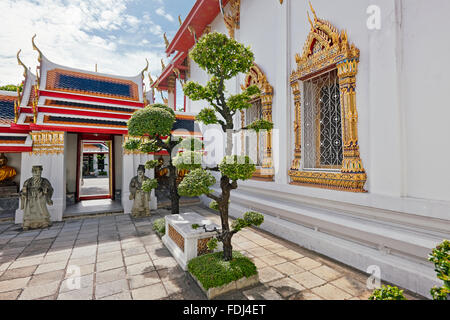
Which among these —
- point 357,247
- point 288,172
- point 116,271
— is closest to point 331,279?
point 357,247

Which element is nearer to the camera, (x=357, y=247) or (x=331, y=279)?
(x=331, y=279)

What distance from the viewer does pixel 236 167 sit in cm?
303

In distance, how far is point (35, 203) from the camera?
6.14m

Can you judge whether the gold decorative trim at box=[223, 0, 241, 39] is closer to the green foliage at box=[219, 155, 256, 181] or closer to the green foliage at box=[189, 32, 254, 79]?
the green foliage at box=[189, 32, 254, 79]

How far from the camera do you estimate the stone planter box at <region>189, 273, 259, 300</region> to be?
292cm

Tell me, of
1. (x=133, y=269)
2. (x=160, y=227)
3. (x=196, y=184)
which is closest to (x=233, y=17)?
(x=196, y=184)

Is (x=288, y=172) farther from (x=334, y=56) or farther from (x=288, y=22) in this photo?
(x=288, y=22)

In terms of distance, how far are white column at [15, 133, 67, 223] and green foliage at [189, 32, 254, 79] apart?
6.30 meters

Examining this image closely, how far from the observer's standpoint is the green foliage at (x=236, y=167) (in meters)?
3.03

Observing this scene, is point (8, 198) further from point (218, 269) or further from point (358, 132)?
point (358, 132)

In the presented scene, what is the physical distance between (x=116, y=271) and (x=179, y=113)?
7705mm

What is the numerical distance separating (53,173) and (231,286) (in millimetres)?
6900

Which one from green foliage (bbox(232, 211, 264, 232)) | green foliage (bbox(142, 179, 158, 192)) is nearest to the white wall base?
green foliage (bbox(232, 211, 264, 232))
